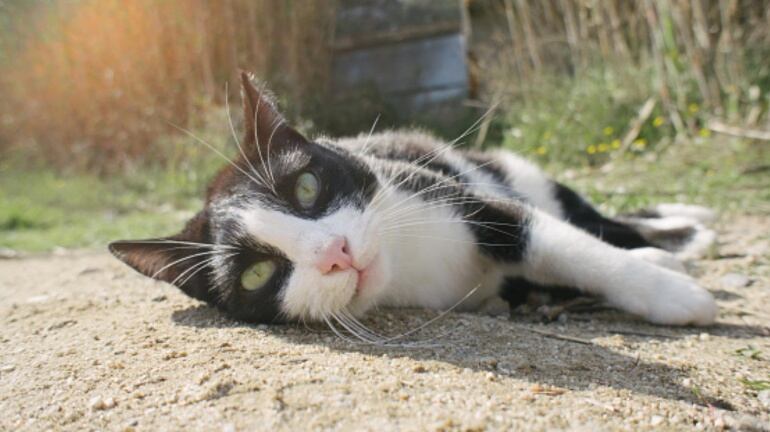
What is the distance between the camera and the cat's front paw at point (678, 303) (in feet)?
6.58

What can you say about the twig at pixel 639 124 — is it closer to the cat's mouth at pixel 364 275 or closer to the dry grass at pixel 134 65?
the dry grass at pixel 134 65

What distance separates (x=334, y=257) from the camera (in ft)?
5.75

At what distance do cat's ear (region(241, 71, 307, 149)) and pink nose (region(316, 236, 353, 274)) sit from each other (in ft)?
1.77

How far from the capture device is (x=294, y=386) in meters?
1.41

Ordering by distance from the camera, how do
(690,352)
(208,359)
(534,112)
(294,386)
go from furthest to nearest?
(534,112)
(690,352)
(208,359)
(294,386)

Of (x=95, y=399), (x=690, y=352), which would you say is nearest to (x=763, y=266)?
(x=690, y=352)

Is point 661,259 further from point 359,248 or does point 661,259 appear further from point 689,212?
point 359,248

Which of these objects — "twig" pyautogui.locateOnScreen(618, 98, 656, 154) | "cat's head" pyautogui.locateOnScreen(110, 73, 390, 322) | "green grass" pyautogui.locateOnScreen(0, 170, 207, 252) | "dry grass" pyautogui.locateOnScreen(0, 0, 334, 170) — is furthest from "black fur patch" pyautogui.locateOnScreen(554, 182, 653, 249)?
"dry grass" pyautogui.locateOnScreen(0, 0, 334, 170)

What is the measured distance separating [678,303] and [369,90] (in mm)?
5253

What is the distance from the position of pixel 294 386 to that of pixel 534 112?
16.3 feet

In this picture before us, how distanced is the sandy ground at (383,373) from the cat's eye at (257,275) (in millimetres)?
124

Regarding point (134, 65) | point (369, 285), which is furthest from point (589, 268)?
point (134, 65)

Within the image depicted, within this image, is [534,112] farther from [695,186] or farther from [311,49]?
[311,49]

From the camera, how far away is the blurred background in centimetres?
470
